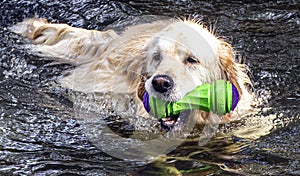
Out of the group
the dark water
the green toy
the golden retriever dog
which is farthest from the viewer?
the golden retriever dog

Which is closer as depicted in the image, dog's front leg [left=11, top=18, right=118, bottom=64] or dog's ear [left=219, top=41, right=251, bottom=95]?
dog's ear [left=219, top=41, right=251, bottom=95]

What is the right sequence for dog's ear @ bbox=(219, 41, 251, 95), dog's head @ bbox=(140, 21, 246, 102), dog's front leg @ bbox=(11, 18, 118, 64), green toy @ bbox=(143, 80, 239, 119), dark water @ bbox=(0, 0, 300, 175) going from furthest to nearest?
dog's front leg @ bbox=(11, 18, 118, 64)
dog's ear @ bbox=(219, 41, 251, 95)
dog's head @ bbox=(140, 21, 246, 102)
green toy @ bbox=(143, 80, 239, 119)
dark water @ bbox=(0, 0, 300, 175)

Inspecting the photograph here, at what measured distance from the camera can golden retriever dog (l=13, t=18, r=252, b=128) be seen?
16.6 feet

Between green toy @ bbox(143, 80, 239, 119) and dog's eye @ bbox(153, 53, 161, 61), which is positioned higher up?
dog's eye @ bbox(153, 53, 161, 61)

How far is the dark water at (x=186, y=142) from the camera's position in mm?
4320

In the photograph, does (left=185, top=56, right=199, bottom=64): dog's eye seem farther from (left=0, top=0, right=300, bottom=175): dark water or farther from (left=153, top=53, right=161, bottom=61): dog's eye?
(left=0, top=0, right=300, bottom=175): dark water

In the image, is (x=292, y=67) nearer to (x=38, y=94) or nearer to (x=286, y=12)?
(x=286, y=12)

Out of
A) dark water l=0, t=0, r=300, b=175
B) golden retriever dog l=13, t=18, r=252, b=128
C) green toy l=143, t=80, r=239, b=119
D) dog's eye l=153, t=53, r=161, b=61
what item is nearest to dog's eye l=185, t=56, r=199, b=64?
golden retriever dog l=13, t=18, r=252, b=128

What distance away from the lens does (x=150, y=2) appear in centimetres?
796

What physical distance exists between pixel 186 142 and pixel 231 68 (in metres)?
0.92

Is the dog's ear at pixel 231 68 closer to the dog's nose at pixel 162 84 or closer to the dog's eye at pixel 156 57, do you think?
the dog's eye at pixel 156 57

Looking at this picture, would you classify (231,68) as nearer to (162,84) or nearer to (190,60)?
(190,60)

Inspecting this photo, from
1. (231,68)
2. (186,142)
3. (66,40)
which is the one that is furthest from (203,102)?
(66,40)

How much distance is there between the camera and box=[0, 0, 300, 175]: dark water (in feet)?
14.2
